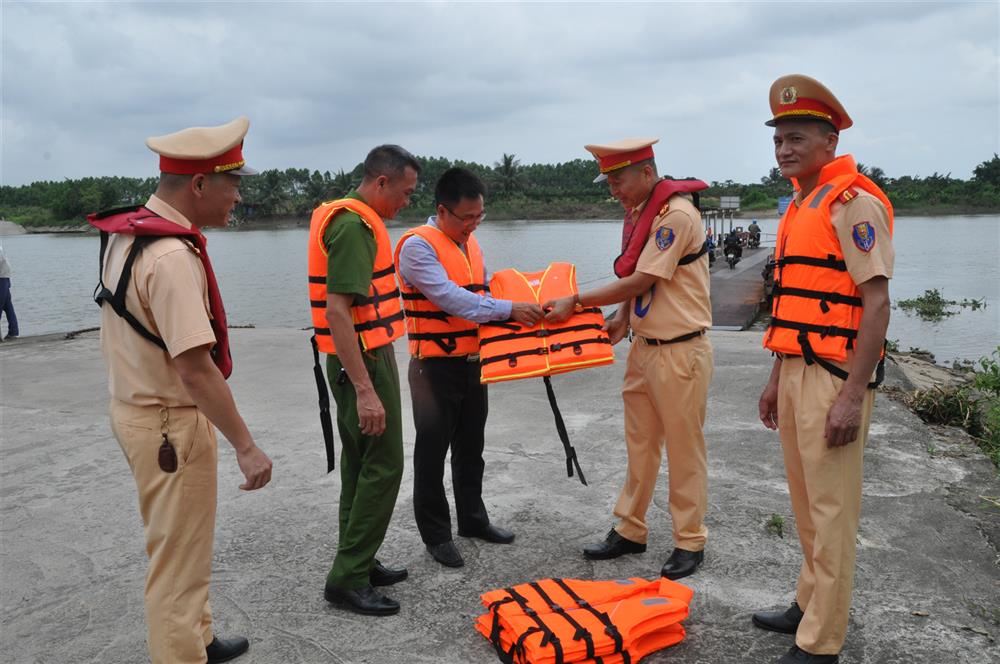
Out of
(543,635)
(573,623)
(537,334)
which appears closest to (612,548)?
(573,623)

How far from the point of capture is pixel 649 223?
3746 millimetres

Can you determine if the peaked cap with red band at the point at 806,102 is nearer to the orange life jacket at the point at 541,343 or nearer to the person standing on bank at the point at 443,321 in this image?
the orange life jacket at the point at 541,343

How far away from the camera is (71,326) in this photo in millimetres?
18703

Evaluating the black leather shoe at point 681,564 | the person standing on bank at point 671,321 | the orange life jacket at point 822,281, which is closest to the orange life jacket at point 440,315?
the person standing on bank at point 671,321

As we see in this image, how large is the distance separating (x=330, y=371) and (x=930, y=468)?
412cm

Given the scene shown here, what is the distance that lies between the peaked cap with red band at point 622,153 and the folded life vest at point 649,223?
186mm

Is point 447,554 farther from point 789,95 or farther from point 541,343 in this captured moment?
point 789,95

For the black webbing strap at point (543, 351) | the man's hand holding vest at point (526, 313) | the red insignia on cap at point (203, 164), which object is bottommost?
the black webbing strap at point (543, 351)

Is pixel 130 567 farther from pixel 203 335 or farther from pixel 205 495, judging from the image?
pixel 203 335

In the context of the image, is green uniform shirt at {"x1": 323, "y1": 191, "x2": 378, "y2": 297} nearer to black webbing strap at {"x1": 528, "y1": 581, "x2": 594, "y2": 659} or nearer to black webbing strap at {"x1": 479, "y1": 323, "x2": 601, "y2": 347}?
black webbing strap at {"x1": 479, "y1": 323, "x2": 601, "y2": 347}

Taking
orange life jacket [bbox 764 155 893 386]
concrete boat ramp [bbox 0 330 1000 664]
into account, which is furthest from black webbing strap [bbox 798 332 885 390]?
concrete boat ramp [bbox 0 330 1000 664]

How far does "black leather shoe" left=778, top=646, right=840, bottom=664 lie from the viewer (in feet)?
9.54

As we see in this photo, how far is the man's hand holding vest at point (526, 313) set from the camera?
3.77 metres

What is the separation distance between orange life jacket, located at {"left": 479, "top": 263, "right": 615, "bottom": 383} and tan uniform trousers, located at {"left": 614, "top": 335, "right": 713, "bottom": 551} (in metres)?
0.25
